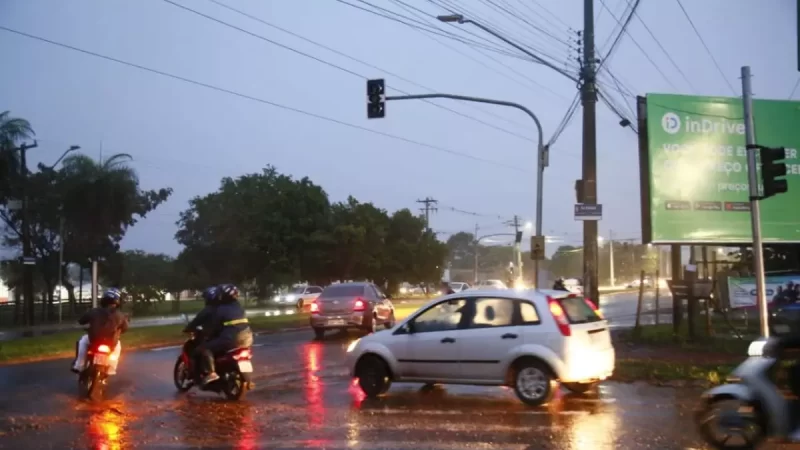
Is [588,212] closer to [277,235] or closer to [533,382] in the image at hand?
[533,382]

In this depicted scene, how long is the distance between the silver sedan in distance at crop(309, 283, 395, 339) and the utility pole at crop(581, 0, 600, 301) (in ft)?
21.1

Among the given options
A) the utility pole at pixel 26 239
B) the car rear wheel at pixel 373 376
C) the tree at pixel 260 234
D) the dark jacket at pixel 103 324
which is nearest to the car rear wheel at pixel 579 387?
the car rear wheel at pixel 373 376

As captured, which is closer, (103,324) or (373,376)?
(373,376)

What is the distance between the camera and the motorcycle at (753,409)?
7480 mm

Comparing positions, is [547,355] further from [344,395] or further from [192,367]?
[192,367]

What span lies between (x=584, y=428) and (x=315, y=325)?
562 inches

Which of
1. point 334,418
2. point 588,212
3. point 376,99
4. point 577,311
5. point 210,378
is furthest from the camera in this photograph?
point 376,99

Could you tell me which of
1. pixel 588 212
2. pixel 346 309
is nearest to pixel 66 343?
pixel 346 309

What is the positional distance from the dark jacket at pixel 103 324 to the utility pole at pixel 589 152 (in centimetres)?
1047

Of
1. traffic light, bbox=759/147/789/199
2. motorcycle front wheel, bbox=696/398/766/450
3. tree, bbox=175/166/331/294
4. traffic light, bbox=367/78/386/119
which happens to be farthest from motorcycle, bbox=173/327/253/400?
tree, bbox=175/166/331/294

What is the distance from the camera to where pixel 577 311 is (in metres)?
11.2

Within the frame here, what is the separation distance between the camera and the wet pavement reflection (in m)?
8.79

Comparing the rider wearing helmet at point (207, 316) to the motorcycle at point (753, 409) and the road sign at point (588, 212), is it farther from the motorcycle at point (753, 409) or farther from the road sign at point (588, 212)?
the road sign at point (588, 212)

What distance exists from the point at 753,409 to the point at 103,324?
8.96m
